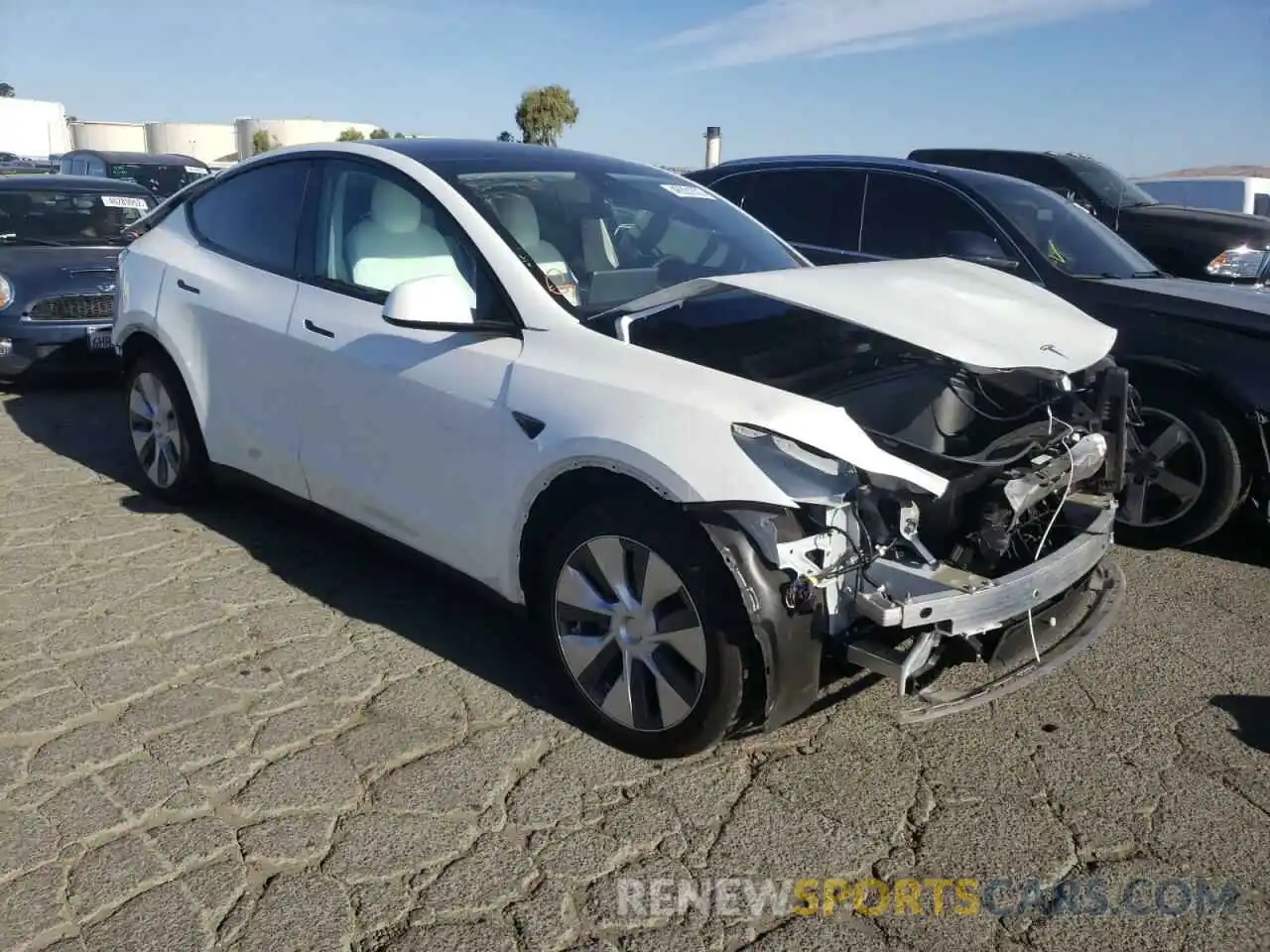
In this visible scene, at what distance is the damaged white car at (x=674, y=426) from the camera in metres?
2.72

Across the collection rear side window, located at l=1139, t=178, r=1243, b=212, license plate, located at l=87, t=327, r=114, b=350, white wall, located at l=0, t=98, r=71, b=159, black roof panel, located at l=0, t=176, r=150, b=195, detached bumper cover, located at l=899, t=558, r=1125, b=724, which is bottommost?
detached bumper cover, located at l=899, t=558, r=1125, b=724

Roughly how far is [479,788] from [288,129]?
73222 millimetres

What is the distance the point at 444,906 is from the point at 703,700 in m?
0.83

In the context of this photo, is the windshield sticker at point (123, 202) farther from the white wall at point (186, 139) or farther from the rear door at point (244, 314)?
the white wall at point (186, 139)

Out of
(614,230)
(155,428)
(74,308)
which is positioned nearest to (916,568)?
(614,230)

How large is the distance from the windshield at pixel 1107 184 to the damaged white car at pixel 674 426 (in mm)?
6936

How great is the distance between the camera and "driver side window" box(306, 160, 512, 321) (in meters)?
3.67

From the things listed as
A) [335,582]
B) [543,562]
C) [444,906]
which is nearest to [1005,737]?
[543,562]

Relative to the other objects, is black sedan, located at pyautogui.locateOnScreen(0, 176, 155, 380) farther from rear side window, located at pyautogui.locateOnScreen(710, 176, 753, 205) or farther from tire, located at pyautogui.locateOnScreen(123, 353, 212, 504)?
rear side window, located at pyautogui.locateOnScreen(710, 176, 753, 205)

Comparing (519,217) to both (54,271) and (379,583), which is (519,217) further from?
(54,271)

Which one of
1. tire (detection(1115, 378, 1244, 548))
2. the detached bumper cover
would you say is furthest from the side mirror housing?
tire (detection(1115, 378, 1244, 548))

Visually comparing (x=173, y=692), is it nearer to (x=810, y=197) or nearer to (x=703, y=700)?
(x=703, y=700)

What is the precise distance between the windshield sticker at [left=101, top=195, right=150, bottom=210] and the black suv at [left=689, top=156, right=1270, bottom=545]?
5032 millimetres

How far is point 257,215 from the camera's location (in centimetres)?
447
